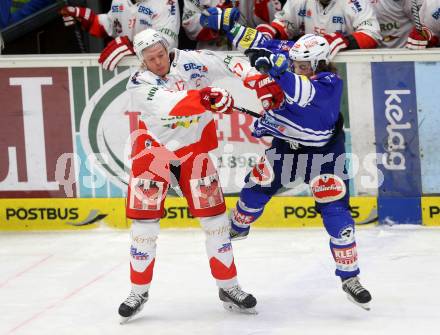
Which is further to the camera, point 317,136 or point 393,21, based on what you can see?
point 393,21

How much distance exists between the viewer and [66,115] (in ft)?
23.2

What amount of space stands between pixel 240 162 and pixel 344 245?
191 centimetres

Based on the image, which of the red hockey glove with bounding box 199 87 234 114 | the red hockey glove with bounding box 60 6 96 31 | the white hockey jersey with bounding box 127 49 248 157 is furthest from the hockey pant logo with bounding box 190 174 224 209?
the red hockey glove with bounding box 60 6 96 31

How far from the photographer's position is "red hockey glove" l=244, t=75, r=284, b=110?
5027 millimetres

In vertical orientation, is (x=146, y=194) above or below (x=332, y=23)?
below

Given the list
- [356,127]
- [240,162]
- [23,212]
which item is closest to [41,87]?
[23,212]

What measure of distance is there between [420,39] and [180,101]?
2.40 m

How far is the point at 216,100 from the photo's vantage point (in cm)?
474

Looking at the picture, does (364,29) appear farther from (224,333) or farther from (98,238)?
(224,333)

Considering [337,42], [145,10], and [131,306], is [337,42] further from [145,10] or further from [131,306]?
[131,306]

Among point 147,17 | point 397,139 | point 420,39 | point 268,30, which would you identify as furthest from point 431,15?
A: point 147,17

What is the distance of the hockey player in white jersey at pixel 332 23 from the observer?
271 inches

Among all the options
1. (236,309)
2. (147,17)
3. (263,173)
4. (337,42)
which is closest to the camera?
(236,309)

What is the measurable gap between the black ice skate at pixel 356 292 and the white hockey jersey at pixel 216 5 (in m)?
2.71
